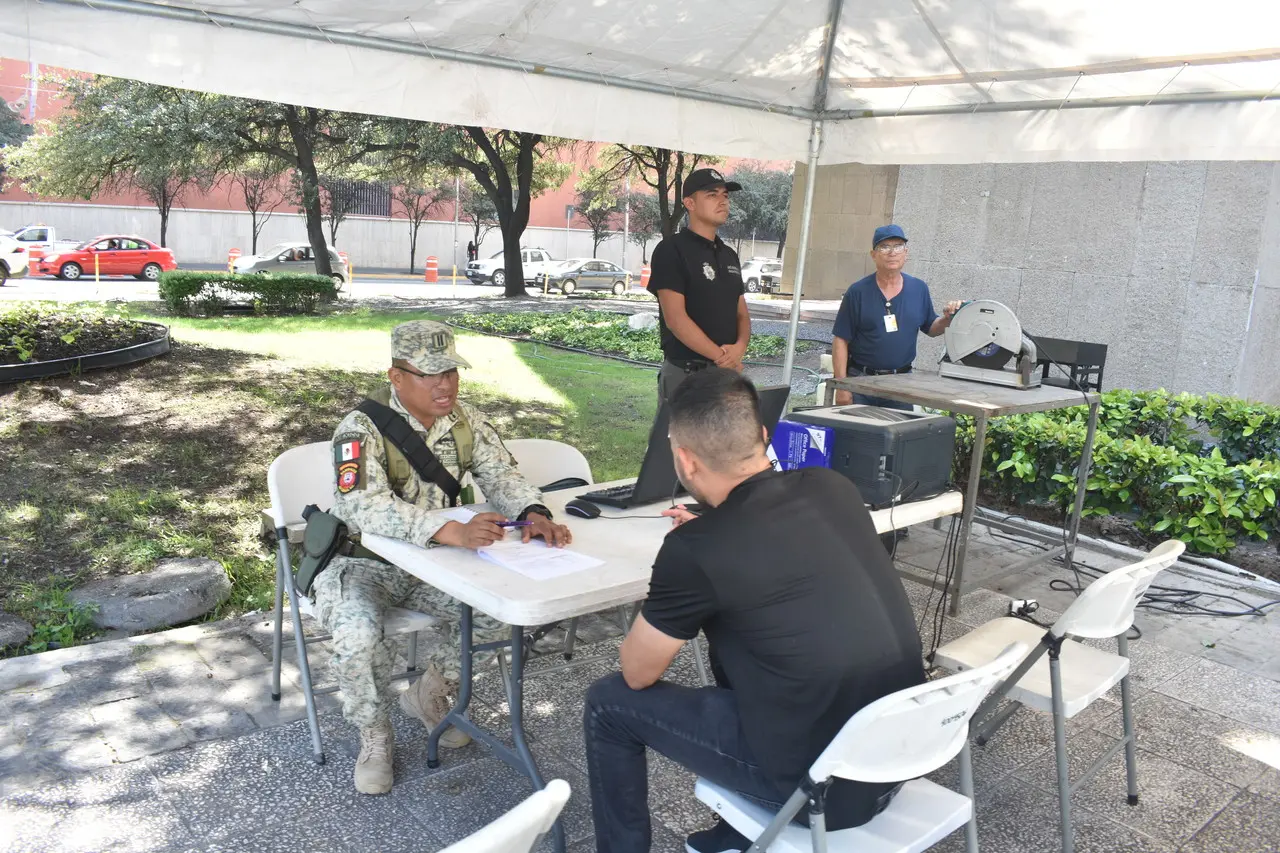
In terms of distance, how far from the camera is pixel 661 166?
76.4 ft

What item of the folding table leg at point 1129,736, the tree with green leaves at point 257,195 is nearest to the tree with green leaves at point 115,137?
the tree with green leaves at point 257,195

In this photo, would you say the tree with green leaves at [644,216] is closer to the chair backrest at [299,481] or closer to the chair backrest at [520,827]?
the chair backrest at [299,481]

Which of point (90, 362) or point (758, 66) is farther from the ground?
point (758, 66)

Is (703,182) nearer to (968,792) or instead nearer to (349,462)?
(349,462)

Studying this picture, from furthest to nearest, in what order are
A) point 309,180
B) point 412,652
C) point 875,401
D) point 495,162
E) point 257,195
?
point 257,195 < point 495,162 < point 309,180 < point 875,401 < point 412,652

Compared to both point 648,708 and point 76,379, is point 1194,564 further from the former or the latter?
point 76,379

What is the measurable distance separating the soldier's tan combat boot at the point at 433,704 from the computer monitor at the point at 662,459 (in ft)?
2.90

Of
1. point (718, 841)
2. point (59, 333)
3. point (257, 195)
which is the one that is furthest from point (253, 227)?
point (718, 841)

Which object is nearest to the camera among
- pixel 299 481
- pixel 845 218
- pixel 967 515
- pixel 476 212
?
pixel 299 481

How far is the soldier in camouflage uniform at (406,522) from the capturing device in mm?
2756

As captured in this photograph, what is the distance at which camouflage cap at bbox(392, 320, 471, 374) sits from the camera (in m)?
2.98

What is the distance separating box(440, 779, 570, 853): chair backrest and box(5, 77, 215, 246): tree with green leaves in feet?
67.2

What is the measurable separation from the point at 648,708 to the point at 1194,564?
458 cm

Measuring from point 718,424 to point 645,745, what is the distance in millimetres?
798
